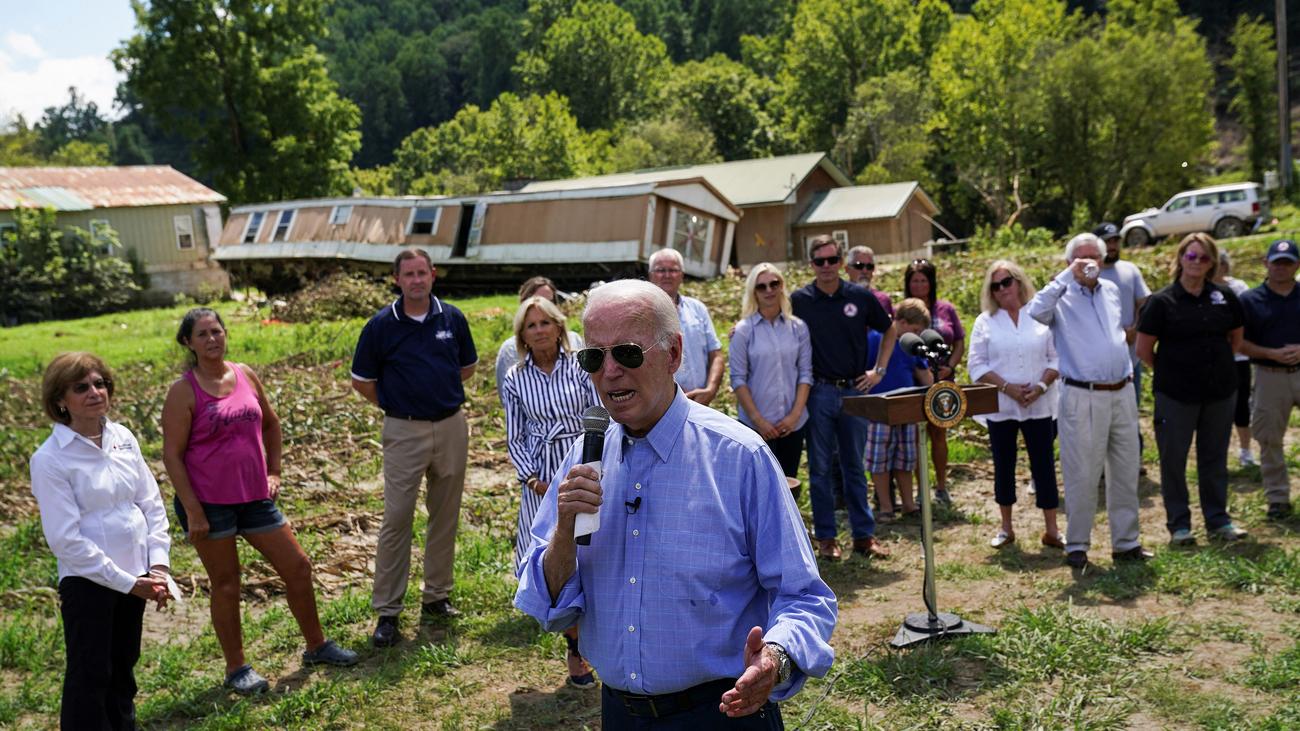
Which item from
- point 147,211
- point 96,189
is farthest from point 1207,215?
point 96,189

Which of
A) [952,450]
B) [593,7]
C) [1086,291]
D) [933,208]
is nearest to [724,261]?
[933,208]

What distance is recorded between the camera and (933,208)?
131ft

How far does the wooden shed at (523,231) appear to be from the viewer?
26750 mm

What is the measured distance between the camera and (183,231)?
40406 millimetres

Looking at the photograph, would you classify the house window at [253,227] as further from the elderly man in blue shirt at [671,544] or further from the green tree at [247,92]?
the elderly man in blue shirt at [671,544]

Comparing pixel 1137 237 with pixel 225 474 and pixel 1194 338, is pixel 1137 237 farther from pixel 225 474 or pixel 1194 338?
pixel 225 474

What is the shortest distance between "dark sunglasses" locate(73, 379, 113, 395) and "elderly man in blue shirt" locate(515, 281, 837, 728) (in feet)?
9.92

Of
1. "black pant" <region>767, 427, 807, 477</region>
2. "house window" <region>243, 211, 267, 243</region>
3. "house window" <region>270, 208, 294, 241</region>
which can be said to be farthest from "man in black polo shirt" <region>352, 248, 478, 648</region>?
"house window" <region>243, 211, 267, 243</region>

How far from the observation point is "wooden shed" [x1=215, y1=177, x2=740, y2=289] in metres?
26.8

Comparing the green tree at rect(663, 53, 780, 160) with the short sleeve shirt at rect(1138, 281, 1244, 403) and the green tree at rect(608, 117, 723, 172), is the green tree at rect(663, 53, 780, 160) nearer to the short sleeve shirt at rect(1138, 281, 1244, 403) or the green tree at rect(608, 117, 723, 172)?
the green tree at rect(608, 117, 723, 172)

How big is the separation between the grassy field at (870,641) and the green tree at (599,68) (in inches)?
2978

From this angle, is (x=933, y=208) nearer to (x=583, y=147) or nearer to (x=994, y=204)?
(x=994, y=204)

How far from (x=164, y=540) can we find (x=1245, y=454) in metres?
8.62

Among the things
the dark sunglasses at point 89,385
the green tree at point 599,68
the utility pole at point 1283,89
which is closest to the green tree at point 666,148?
the green tree at point 599,68
